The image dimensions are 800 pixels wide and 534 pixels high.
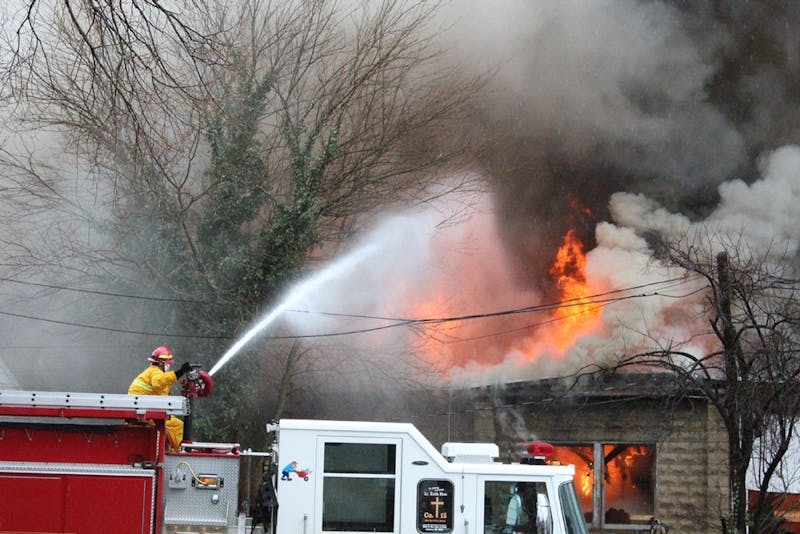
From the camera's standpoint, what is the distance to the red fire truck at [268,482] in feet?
24.4

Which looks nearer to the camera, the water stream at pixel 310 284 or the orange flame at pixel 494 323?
the water stream at pixel 310 284

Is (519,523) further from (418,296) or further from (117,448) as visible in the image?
(418,296)

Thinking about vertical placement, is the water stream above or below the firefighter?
above

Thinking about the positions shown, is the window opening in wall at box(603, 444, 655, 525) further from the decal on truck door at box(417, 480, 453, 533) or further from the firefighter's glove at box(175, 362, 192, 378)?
the firefighter's glove at box(175, 362, 192, 378)

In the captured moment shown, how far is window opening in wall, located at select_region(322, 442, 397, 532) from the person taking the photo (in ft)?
25.0

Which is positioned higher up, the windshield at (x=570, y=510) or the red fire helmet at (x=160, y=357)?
the red fire helmet at (x=160, y=357)

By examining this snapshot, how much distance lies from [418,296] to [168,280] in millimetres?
6657

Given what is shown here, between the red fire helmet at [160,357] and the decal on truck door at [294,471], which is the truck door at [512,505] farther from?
the red fire helmet at [160,357]

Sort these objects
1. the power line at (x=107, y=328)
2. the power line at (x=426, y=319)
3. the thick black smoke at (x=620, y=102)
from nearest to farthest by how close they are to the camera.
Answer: the power line at (x=107, y=328) → the power line at (x=426, y=319) → the thick black smoke at (x=620, y=102)

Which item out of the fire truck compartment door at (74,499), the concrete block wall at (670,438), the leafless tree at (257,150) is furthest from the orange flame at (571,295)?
the fire truck compartment door at (74,499)

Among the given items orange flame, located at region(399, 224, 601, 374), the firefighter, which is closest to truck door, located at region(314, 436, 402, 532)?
the firefighter

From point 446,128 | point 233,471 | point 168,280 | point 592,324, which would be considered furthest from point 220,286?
point 233,471

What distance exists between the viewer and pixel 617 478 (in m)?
19.1

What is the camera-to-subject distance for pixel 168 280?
20.6 m
